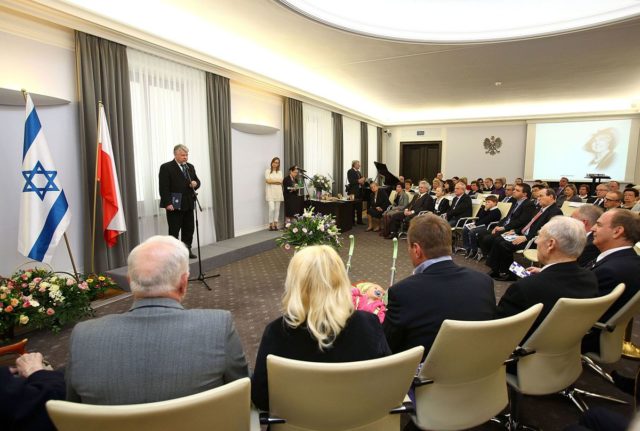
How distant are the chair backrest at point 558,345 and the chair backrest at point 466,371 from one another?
20 centimetres

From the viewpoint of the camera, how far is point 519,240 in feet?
15.9

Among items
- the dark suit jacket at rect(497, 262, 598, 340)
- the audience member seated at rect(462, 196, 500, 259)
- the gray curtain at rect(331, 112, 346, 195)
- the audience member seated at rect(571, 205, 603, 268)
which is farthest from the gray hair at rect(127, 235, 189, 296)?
the gray curtain at rect(331, 112, 346, 195)

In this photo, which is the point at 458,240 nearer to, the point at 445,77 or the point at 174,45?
the point at 445,77

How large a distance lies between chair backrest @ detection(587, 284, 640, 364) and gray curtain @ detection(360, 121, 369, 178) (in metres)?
10.1

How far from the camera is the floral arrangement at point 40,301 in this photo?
9.68 ft

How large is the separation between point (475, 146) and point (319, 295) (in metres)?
12.7

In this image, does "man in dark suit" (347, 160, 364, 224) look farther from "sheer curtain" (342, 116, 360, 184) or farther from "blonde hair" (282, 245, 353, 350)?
"blonde hair" (282, 245, 353, 350)

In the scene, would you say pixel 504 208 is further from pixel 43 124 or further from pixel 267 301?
pixel 43 124

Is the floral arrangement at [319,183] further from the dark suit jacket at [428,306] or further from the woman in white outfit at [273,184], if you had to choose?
the dark suit jacket at [428,306]

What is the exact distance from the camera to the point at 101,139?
4121 millimetres

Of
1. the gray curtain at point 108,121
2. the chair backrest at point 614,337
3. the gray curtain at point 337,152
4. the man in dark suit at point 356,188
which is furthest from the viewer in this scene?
the gray curtain at point 337,152

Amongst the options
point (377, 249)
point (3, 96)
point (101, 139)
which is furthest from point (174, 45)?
point (377, 249)

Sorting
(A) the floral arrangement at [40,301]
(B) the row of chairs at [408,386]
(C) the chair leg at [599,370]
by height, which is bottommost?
(C) the chair leg at [599,370]

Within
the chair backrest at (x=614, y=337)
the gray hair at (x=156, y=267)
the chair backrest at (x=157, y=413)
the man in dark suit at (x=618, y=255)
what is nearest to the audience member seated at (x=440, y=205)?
the man in dark suit at (x=618, y=255)
